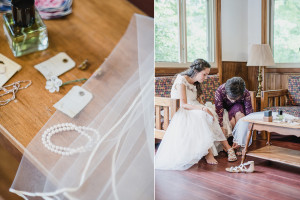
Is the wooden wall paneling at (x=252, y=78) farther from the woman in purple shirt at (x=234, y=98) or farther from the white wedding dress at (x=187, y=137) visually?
the white wedding dress at (x=187, y=137)

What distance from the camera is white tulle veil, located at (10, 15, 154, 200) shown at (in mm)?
564

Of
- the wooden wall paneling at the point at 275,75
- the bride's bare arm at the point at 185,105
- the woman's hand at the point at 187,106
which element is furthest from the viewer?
the woman's hand at the point at 187,106

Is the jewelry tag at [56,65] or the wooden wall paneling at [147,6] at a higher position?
the wooden wall paneling at [147,6]

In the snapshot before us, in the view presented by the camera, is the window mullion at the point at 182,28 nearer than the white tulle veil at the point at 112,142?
No

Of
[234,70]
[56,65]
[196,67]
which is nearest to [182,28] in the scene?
[196,67]

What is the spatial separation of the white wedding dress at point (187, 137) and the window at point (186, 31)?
107 millimetres

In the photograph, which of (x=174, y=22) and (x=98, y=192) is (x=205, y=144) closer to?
(x=174, y=22)

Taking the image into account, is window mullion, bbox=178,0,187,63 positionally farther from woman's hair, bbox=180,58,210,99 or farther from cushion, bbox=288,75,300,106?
cushion, bbox=288,75,300,106

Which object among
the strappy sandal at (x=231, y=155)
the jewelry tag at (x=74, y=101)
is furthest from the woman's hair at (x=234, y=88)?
the jewelry tag at (x=74, y=101)

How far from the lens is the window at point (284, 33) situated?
987 millimetres

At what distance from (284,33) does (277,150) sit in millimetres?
494

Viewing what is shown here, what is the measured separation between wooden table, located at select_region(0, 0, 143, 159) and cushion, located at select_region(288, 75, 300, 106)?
623 millimetres

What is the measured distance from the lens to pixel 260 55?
0.90m

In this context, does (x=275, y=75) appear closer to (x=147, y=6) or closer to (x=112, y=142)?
(x=147, y=6)
